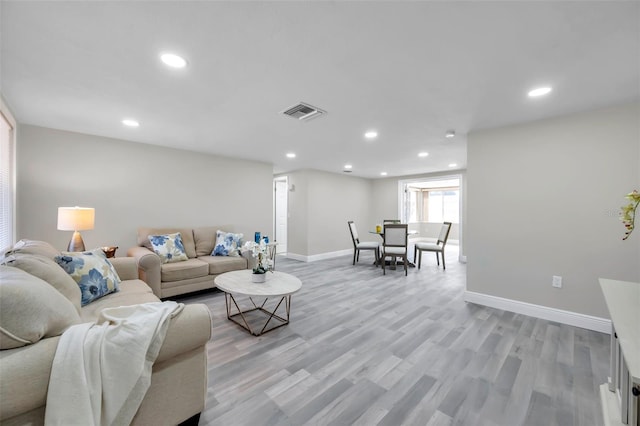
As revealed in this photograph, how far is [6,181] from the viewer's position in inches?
111

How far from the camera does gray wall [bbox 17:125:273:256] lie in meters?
3.28

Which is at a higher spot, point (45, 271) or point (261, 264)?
point (45, 271)

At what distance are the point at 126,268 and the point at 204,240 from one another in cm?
156

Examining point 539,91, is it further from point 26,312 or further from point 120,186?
point 120,186

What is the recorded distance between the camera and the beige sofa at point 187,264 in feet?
10.3

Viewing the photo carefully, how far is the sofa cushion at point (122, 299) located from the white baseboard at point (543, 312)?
381cm

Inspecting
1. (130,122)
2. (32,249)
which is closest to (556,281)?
(32,249)

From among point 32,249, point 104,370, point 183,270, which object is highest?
point 32,249

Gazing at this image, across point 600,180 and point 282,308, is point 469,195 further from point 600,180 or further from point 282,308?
point 282,308

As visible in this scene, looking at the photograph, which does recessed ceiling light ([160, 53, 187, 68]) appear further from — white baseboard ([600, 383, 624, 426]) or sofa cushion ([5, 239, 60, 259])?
white baseboard ([600, 383, 624, 426])

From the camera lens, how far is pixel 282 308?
3.24 meters

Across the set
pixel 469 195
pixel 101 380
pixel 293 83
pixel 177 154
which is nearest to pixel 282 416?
pixel 101 380

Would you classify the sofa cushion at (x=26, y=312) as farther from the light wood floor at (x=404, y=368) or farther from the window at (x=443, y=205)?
the window at (x=443, y=205)

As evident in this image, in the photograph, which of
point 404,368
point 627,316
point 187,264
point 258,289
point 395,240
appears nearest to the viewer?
point 627,316
